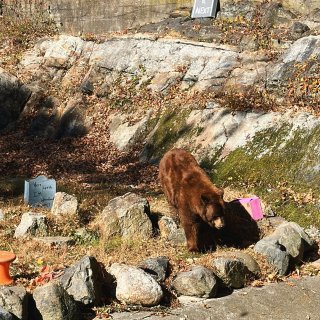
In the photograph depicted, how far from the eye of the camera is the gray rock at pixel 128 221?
873cm

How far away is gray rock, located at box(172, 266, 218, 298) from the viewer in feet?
22.2

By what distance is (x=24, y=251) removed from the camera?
791 centimetres

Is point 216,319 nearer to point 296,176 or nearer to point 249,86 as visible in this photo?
point 296,176

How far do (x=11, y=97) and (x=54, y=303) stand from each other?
613 inches

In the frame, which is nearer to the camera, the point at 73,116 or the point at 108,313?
the point at 108,313

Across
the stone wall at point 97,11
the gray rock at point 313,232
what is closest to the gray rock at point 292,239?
the gray rock at point 313,232

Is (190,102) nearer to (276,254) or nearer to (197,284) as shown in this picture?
(276,254)

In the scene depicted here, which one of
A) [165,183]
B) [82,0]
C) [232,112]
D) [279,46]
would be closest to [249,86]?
[232,112]

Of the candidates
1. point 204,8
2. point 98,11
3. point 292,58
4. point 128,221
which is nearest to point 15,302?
point 128,221

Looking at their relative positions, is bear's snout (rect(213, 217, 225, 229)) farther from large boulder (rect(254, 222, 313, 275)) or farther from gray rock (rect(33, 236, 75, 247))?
gray rock (rect(33, 236, 75, 247))

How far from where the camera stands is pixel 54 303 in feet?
19.5

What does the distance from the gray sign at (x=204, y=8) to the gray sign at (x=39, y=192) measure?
10.5 m

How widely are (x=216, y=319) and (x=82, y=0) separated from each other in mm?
17906

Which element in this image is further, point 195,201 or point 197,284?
point 195,201
